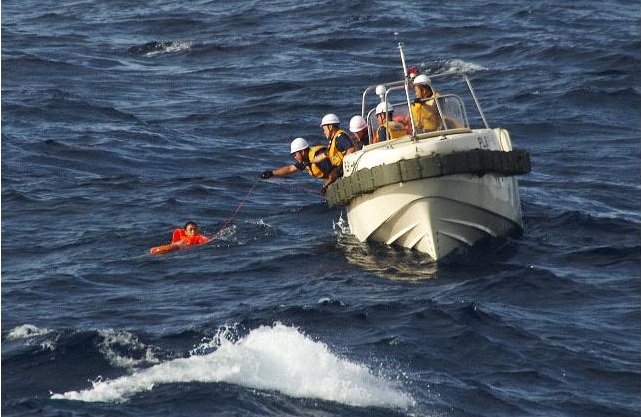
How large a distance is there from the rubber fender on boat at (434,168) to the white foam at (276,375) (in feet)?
13.4

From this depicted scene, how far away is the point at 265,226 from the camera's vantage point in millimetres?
25281

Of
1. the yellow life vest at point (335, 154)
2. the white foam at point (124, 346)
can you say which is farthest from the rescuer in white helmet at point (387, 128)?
the white foam at point (124, 346)

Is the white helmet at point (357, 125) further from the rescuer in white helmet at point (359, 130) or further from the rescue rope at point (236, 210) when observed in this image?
the rescue rope at point (236, 210)

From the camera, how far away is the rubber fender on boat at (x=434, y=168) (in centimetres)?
2142

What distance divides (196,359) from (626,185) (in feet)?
39.6

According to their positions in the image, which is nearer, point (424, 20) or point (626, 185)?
point (626, 185)

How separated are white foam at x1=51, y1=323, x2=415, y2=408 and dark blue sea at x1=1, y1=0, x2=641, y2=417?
0.11 ft

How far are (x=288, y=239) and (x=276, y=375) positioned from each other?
24.0ft

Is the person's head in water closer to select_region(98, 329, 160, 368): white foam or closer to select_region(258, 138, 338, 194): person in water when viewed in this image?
select_region(258, 138, 338, 194): person in water

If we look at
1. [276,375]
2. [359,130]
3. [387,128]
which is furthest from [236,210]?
[276,375]

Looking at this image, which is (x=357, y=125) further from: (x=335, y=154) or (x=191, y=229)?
(x=191, y=229)

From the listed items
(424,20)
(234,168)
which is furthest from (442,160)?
(424,20)

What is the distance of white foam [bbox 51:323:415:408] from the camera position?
16656 mm

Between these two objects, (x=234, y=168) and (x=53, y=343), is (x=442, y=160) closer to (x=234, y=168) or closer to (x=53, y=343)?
(x=53, y=343)
